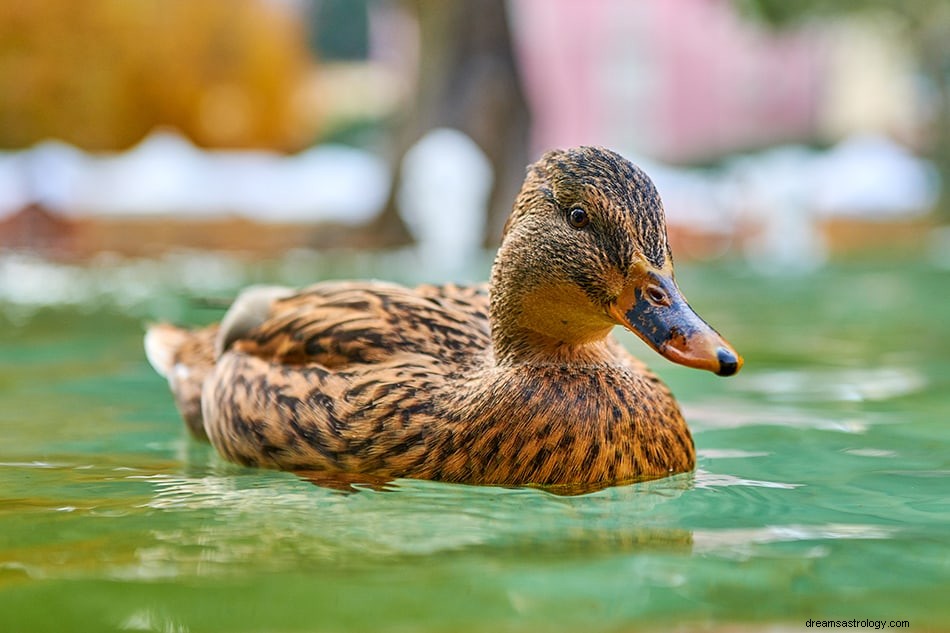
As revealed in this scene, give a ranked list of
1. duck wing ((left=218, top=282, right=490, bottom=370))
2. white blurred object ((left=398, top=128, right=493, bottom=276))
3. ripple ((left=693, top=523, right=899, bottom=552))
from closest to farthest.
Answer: ripple ((left=693, top=523, right=899, bottom=552)), duck wing ((left=218, top=282, right=490, bottom=370)), white blurred object ((left=398, top=128, right=493, bottom=276))

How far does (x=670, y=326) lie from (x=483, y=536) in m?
0.74

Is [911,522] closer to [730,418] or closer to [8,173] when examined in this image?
[730,418]

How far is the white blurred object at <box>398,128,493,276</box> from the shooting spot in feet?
48.8

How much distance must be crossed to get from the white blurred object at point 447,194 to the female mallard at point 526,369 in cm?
1011

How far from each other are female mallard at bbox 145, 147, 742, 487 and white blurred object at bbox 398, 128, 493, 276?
1011 centimetres

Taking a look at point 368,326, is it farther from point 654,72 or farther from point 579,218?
point 654,72

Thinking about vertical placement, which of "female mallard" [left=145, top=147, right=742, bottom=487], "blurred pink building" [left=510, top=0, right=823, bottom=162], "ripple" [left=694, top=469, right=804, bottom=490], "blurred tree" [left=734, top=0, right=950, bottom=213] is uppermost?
"blurred pink building" [left=510, top=0, right=823, bottom=162]

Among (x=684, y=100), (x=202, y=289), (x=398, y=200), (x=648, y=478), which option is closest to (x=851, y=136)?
(x=684, y=100)

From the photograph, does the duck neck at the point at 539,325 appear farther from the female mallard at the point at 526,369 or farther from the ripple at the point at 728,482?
the ripple at the point at 728,482

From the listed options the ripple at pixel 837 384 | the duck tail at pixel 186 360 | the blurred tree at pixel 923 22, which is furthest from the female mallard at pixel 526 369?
the blurred tree at pixel 923 22

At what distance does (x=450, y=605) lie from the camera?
3.04 metres

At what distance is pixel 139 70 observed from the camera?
59.3 ft

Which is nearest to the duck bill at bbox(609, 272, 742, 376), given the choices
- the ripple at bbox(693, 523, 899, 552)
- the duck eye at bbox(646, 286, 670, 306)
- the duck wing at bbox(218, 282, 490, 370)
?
the duck eye at bbox(646, 286, 670, 306)

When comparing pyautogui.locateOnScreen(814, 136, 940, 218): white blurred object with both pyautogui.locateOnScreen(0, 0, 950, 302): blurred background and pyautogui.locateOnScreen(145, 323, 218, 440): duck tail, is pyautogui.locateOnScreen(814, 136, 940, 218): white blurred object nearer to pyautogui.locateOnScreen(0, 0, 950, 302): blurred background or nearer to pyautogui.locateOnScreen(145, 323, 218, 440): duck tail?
pyautogui.locateOnScreen(0, 0, 950, 302): blurred background
